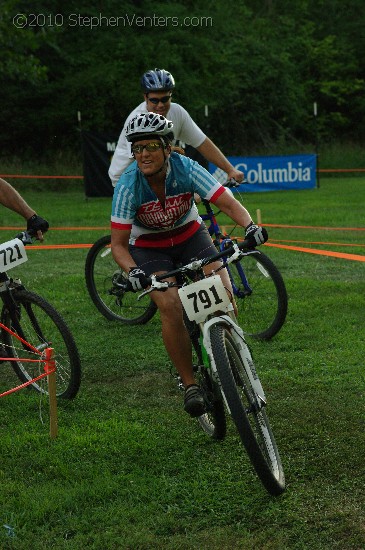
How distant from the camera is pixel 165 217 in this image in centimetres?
560

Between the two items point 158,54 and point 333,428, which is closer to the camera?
point 333,428

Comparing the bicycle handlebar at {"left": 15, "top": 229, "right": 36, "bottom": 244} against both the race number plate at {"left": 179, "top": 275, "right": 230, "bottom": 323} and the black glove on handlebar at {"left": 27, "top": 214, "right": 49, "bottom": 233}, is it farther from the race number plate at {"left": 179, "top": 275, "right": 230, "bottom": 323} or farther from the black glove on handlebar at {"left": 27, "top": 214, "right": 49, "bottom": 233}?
the race number plate at {"left": 179, "top": 275, "right": 230, "bottom": 323}

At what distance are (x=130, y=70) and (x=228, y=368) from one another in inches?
1344

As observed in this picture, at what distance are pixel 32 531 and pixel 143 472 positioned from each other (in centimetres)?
79

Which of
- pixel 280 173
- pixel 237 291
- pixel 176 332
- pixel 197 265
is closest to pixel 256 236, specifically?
pixel 197 265

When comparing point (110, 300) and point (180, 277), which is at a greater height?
point (180, 277)

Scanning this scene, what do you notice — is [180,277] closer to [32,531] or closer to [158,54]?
[32,531]

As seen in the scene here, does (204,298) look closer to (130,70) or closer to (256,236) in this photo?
(256,236)

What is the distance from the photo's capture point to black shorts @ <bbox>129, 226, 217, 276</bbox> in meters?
5.72

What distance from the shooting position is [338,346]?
754 centimetres

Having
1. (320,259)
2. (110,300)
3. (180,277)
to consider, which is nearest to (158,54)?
(320,259)

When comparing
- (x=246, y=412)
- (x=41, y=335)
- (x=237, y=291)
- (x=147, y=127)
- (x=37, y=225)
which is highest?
(x=147, y=127)

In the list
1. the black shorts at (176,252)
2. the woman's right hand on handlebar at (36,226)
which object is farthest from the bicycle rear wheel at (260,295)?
the woman's right hand on handlebar at (36,226)

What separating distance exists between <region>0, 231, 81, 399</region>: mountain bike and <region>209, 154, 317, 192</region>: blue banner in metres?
20.8
